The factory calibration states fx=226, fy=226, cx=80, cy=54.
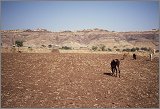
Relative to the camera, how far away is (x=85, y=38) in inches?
3258

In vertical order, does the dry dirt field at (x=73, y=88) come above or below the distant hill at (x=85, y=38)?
below

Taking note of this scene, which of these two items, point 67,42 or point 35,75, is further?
point 67,42

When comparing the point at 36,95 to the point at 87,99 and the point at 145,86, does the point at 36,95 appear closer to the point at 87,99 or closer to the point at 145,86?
the point at 87,99

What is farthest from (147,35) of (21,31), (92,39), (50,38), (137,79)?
(137,79)

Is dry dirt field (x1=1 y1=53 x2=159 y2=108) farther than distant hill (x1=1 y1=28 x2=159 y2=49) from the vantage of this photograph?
No

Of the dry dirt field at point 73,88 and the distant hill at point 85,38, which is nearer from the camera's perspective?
the dry dirt field at point 73,88

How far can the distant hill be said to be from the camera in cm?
6894

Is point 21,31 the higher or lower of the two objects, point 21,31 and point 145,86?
the higher

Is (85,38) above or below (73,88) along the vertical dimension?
above

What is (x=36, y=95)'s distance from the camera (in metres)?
8.54

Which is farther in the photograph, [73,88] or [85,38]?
[85,38]

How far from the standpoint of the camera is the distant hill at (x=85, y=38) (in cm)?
6894

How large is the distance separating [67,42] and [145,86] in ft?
214

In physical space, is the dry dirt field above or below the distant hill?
below
